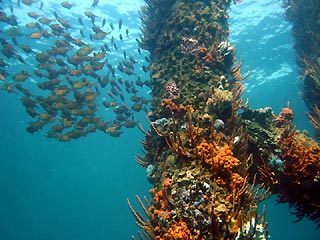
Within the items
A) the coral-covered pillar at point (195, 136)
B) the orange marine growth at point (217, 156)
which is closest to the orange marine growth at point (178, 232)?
the coral-covered pillar at point (195, 136)

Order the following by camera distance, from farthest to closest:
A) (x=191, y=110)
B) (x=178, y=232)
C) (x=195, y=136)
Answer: (x=191, y=110)
(x=195, y=136)
(x=178, y=232)

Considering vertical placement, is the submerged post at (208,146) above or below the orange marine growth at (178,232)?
above

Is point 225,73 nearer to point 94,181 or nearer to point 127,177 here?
point 127,177

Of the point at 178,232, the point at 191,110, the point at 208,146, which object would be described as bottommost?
the point at 178,232

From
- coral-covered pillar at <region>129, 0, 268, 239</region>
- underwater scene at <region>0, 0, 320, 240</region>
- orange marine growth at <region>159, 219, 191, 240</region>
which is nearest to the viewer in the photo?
orange marine growth at <region>159, 219, 191, 240</region>

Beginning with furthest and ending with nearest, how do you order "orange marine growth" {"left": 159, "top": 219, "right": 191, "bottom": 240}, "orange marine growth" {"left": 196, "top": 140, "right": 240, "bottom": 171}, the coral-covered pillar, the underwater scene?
"orange marine growth" {"left": 196, "top": 140, "right": 240, "bottom": 171}, the underwater scene, the coral-covered pillar, "orange marine growth" {"left": 159, "top": 219, "right": 191, "bottom": 240}

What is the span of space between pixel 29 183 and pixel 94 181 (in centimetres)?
1739

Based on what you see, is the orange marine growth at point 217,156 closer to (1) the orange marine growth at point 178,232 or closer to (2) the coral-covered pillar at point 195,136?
(2) the coral-covered pillar at point 195,136

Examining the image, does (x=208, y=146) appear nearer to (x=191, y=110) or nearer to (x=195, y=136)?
(x=195, y=136)

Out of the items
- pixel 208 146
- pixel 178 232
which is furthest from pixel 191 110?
pixel 178 232

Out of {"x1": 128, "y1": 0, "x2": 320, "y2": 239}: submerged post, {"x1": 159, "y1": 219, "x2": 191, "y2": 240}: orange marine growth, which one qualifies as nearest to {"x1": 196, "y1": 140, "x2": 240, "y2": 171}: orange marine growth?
{"x1": 128, "y1": 0, "x2": 320, "y2": 239}: submerged post

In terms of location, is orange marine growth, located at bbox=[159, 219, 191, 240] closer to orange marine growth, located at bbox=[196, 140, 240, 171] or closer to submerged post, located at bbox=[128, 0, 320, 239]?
submerged post, located at bbox=[128, 0, 320, 239]

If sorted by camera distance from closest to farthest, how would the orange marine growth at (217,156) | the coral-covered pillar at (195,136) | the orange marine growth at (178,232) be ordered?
the orange marine growth at (178,232) → the coral-covered pillar at (195,136) → the orange marine growth at (217,156)

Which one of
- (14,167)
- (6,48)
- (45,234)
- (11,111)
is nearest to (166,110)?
(6,48)
